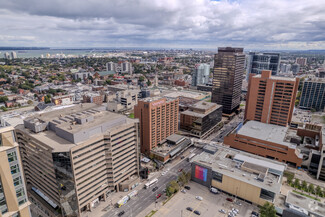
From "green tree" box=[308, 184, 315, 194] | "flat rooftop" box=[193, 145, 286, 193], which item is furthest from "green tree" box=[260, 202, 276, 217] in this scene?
"green tree" box=[308, 184, 315, 194]

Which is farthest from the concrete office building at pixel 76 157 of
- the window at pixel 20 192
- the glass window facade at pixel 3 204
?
the glass window facade at pixel 3 204

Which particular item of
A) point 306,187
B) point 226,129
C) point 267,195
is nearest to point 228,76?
point 226,129

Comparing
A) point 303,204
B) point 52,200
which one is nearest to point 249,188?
point 303,204

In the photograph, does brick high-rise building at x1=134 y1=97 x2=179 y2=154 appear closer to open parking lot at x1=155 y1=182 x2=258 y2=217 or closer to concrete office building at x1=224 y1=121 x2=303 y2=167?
open parking lot at x1=155 y1=182 x2=258 y2=217

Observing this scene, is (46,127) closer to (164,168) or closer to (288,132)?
(164,168)

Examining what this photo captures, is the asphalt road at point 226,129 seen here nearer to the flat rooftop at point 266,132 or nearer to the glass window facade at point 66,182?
the flat rooftop at point 266,132

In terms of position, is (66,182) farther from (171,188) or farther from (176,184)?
(176,184)
